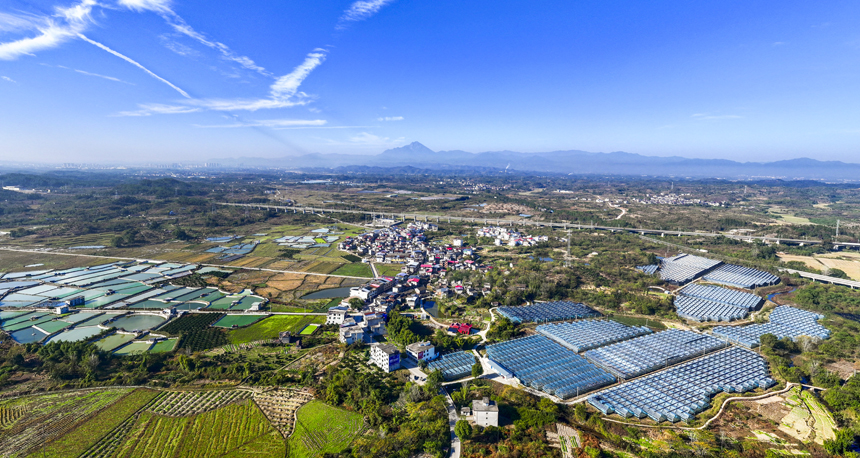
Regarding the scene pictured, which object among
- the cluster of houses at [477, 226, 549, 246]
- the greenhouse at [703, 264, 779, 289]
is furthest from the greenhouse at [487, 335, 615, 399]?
the cluster of houses at [477, 226, 549, 246]

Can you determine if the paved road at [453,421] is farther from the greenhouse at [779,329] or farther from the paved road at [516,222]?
the paved road at [516,222]

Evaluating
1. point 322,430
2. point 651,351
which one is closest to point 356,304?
point 322,430

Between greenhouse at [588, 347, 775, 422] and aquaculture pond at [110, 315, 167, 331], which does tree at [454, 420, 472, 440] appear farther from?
aquaculture pond at [110, 315, 167, 331]

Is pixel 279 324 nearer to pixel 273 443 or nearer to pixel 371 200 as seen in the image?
pixel 273 443

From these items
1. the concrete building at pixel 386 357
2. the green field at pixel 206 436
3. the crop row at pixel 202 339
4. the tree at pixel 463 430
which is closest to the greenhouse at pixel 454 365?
the concrete building at pixel 386 357

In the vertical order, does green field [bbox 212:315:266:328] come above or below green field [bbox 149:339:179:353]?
above

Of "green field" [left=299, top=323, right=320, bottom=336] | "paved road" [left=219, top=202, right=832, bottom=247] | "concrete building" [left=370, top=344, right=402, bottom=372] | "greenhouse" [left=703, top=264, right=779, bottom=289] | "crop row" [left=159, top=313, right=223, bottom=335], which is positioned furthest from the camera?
"paved road" [left=219, top=202, right=832, bottom=247]
